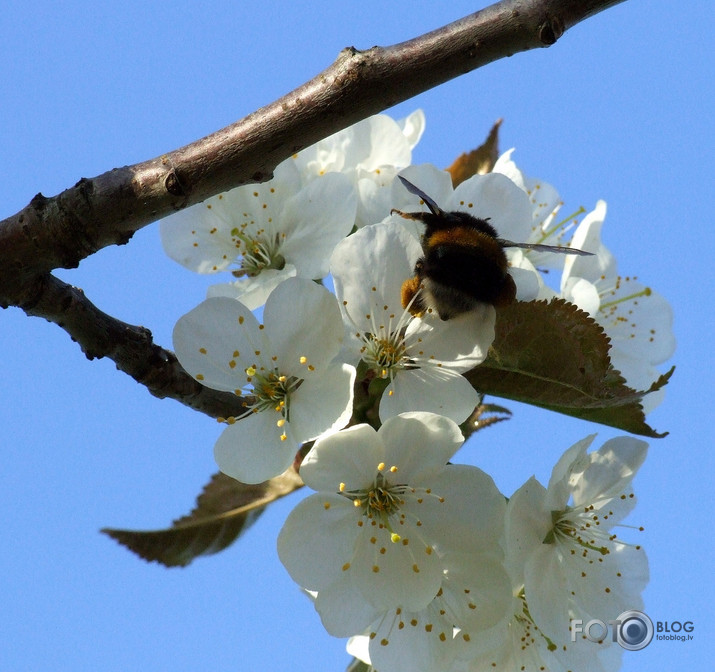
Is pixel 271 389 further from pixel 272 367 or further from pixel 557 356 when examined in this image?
pixel 557 356

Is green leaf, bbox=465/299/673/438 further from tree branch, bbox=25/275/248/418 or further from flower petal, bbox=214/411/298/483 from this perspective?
tree branch, bbox=25/275/248/418

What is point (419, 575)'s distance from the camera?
2.08 meters

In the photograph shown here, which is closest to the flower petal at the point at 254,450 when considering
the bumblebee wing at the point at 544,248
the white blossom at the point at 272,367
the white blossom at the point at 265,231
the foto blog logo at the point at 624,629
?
the white blossom at the point at 272,367

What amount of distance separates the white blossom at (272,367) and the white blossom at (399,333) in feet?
0.33

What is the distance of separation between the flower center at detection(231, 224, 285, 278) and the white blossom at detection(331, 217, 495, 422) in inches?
20.4

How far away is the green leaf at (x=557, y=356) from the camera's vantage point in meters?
2.12

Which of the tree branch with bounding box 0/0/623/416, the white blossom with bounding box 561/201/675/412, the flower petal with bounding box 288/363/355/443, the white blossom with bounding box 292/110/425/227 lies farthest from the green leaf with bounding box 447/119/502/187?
the tree branch with bounding box 0/0/623/416

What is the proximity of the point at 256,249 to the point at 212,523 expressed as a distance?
1.01 meters

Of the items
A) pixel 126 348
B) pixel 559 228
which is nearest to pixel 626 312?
pixel 559 228

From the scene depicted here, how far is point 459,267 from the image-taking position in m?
2.09

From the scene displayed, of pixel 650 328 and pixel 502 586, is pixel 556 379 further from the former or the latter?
pixel 650 328

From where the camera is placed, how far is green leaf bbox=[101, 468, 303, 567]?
281cm

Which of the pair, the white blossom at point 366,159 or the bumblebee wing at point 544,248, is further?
the white blossom at point 366,159

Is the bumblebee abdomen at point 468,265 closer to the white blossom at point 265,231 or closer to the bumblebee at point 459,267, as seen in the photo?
the bumblebee at point 459,267
